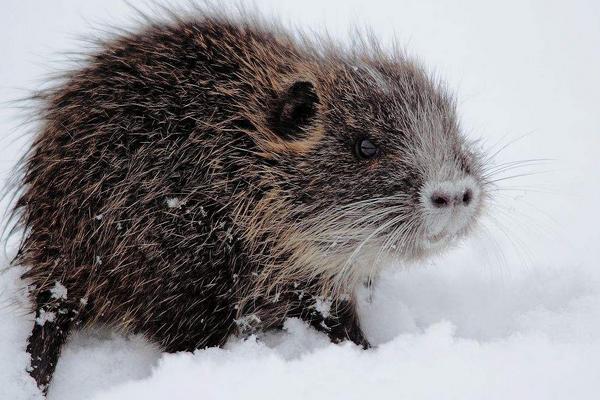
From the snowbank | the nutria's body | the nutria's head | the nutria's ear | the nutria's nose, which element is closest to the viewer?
the snowbank

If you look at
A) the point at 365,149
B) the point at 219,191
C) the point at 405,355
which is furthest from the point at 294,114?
the point at 405,355

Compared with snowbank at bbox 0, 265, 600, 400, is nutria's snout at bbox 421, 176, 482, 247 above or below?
above

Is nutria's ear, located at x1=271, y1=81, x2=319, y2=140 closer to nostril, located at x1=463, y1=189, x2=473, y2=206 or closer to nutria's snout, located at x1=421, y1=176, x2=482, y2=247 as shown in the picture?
nutria's snout, located at x1=421, y1=176, x2=482, y2=247

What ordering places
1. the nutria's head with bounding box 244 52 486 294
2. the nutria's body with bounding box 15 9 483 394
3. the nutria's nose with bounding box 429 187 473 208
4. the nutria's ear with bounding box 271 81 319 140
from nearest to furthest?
the nutria's nose with bounding box 429 187 473 208 → the nutria's head with bounding box 244 52 486 294 → the nutria's body with bounding box 15 9 483 394 → the nutria's ear with bounding box 271 81 319 140

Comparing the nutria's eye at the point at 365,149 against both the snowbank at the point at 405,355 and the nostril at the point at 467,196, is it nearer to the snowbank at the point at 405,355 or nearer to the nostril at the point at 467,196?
the nostril at the point at 467,196

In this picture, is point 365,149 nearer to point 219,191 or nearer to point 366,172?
point 366,172

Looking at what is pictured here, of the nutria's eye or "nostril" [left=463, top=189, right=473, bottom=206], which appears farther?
the nutria's eye

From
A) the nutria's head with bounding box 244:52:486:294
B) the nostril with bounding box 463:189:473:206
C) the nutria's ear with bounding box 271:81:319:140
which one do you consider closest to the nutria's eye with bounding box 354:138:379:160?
the nutria's head with bounding box 244:52:486:294

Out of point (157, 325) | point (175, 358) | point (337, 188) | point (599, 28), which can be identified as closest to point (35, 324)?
point (157, 325)

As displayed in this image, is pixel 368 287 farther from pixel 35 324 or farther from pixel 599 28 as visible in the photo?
pixel 599 28
